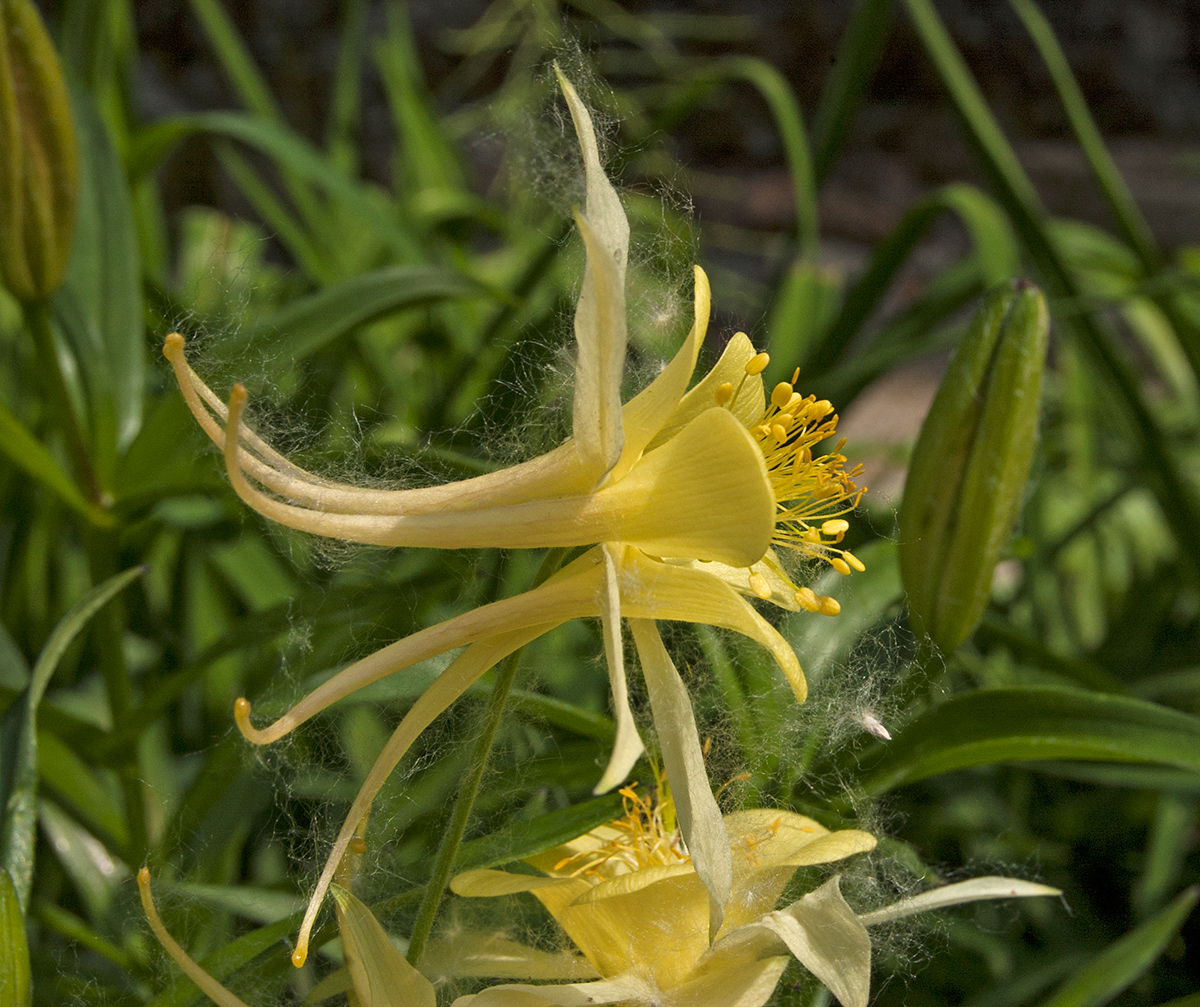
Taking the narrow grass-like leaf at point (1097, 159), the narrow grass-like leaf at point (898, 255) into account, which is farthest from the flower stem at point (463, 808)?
the narrow grass-like leaf at point (1097, 159)

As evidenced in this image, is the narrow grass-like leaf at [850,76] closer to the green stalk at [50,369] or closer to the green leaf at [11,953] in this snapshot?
the green stalk at [50,369]

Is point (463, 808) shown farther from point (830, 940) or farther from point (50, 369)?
point (50, 369)

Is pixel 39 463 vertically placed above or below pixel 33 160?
below

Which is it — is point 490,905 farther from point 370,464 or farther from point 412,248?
point 412,248

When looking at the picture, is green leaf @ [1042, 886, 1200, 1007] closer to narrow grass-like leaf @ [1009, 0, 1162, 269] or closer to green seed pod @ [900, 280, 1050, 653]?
green seed pod @ [900, 280, 1050, 653]

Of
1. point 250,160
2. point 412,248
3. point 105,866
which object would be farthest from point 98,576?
point 250,160

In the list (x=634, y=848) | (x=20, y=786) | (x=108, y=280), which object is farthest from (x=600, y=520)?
(x=108, y=280)
